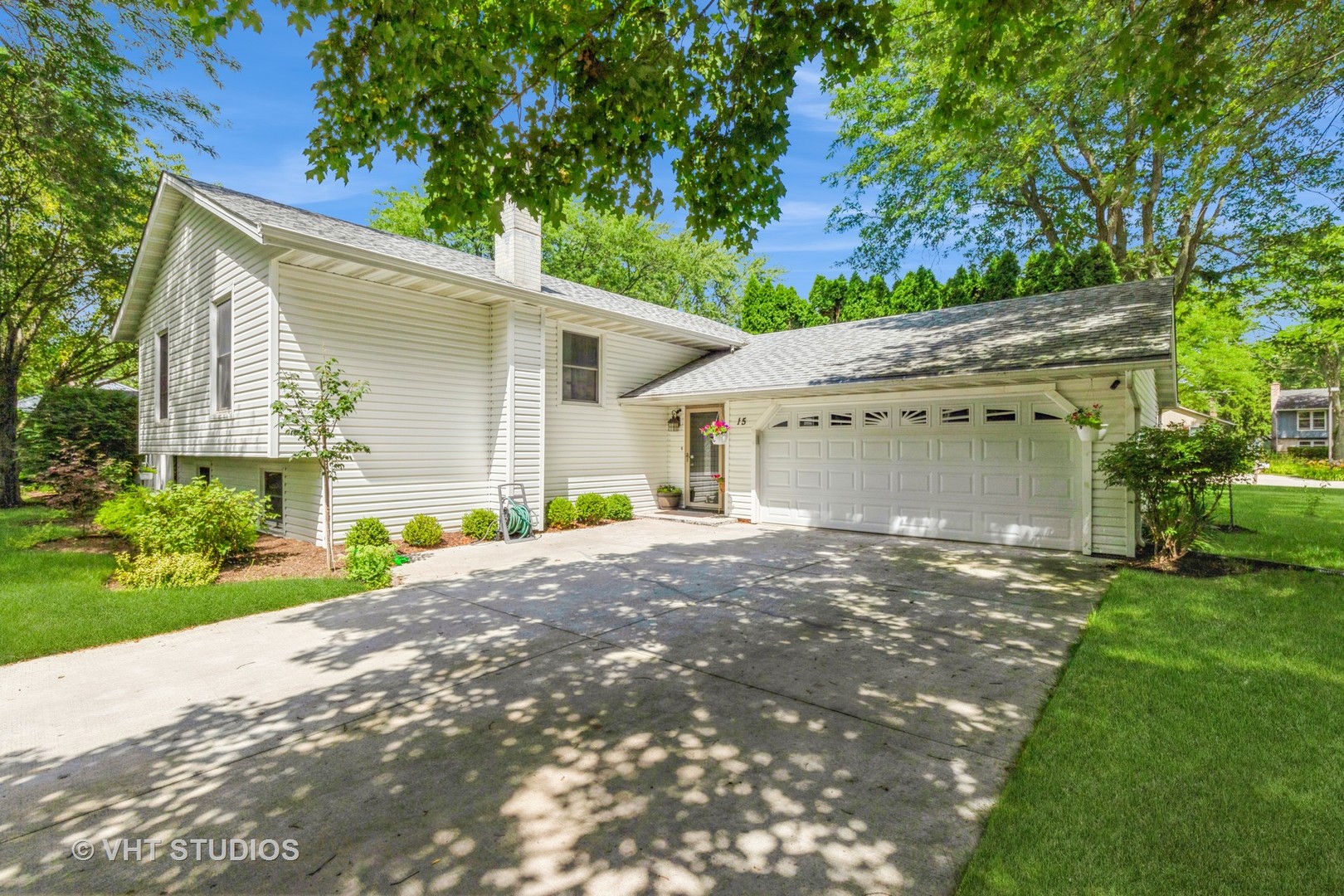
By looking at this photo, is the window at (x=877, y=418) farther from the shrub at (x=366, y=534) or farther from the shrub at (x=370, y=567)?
the shrub at (x=366, y=534)

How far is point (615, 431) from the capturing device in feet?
39.7

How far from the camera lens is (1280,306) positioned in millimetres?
17609

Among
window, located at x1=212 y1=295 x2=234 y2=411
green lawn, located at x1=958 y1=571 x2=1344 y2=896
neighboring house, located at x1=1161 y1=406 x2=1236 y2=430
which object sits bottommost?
green lawn, located at x1=958 y1=571 x2=1344 y2=896

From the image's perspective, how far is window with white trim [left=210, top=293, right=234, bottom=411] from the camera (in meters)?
8.85

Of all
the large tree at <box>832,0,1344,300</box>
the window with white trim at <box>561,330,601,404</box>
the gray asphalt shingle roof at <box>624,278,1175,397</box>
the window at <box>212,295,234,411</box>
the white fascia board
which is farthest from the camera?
the window with white trim at <box>561,330,601,404</box>

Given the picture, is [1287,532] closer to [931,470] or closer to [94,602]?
[931,470]

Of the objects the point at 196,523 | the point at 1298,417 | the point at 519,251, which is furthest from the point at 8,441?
the point at 1298,417

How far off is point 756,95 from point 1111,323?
7.13 m

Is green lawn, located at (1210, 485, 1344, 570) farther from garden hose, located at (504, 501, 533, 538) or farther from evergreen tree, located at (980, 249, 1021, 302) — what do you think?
garden hose, located at (504, 501, 533, 538)

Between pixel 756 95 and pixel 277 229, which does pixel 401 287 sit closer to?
pixel 277 229

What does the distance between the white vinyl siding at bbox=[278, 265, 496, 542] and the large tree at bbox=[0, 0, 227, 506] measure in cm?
617

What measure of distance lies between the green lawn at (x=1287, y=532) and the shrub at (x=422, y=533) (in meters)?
10.9

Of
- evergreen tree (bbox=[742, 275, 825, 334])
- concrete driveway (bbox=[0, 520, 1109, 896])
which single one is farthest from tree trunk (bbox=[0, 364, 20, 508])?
evergreen tree (bbox=[742, 275, 825, 334])

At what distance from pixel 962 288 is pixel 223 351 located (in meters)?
16.0
